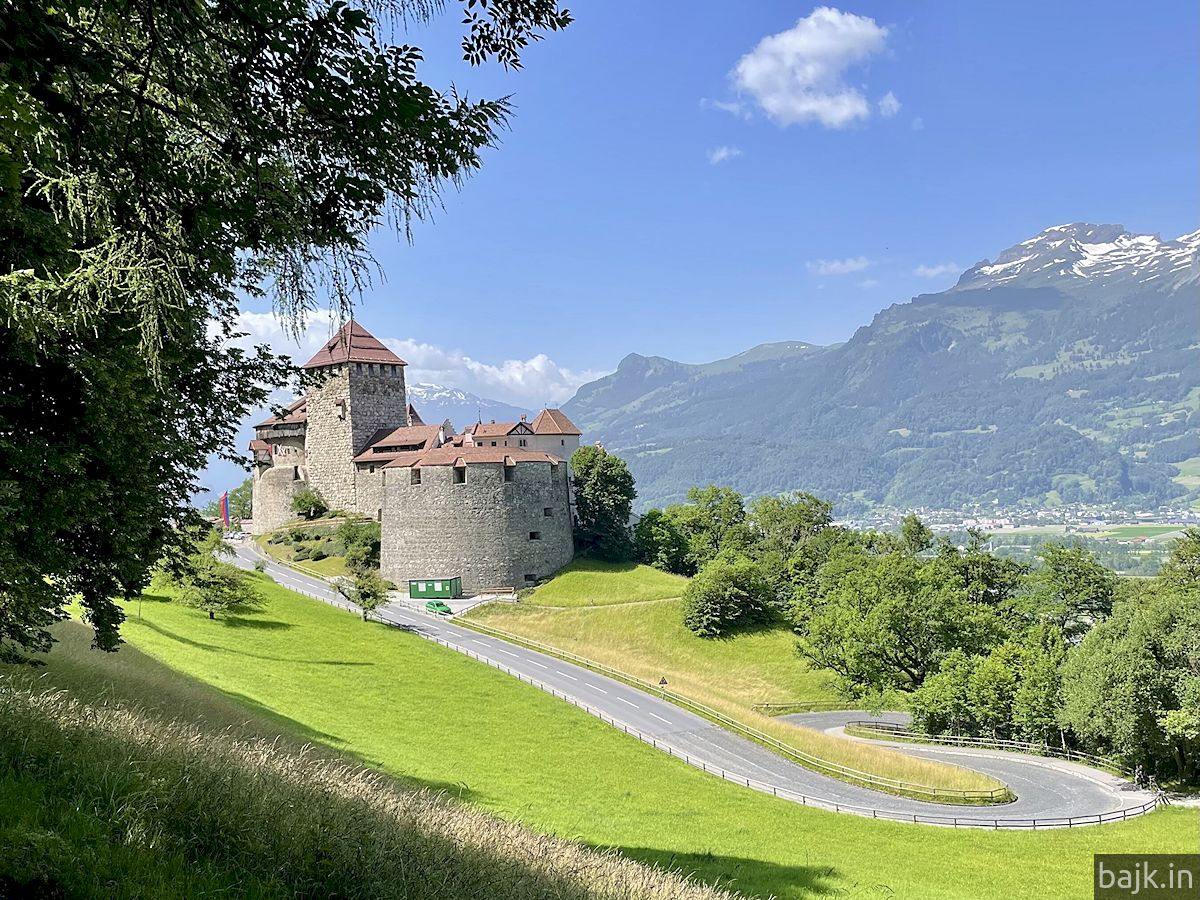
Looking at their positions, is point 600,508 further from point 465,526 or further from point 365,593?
point 365,593

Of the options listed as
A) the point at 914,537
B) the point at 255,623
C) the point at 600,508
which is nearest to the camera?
the point at 255,623

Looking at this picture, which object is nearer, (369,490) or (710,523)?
(369,490)

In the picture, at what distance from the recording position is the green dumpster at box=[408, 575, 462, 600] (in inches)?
2103

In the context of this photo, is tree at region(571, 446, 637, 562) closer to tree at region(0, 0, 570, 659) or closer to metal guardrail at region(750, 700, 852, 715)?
metal guardrail at region(750, 700, 852, 715)

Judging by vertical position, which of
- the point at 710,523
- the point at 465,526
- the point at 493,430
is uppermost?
the point at 493,430

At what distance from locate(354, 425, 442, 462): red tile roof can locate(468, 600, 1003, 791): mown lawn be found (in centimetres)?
1557

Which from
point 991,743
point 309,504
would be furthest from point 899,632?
point 309,504

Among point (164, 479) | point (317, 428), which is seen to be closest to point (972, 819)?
point (164, 479)

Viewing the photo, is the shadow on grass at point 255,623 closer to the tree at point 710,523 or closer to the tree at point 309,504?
the tree at point 309,504

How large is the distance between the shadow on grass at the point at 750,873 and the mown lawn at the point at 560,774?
0.06m

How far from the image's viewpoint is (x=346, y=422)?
6203cm

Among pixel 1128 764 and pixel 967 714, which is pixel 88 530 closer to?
pixel 1128 764

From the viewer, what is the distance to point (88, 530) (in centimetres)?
933

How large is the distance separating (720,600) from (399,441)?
29374 millimetres
